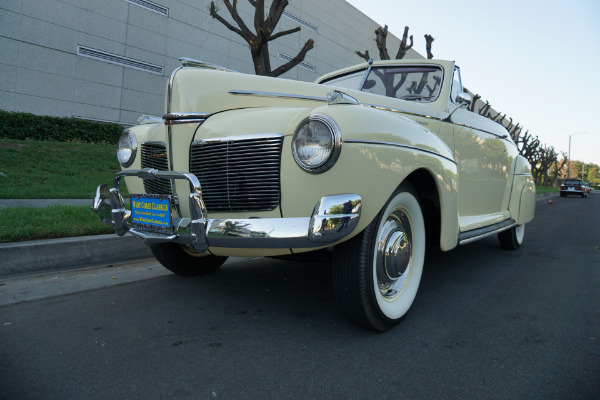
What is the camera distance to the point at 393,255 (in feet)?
7.54

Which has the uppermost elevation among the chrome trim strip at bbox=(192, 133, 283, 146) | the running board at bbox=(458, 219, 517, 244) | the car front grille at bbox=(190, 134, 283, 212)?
the chrome trim strip at bbox=(192, 133, 283, 146)

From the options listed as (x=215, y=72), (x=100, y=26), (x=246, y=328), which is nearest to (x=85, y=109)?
(x=100, y=26)

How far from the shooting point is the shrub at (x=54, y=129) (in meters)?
9.66

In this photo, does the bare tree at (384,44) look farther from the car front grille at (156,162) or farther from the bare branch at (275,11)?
the car front grille at (156,162)

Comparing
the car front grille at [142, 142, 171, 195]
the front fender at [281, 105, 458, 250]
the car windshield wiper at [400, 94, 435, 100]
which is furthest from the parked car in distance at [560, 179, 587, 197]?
the car front grille at [142, 142, 171, 195]

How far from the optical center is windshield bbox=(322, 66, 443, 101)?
3564 millimetres

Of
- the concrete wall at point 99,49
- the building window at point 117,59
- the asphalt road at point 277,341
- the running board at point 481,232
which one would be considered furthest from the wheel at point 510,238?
the building window at point 117,59

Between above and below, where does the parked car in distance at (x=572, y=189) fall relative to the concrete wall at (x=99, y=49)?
below

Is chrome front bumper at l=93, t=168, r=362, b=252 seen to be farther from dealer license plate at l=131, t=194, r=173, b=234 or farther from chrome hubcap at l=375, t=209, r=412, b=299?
chrome hubcap at l=375, t=209, r=412, b=299

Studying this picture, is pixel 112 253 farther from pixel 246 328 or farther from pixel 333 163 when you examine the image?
pixel 333 163

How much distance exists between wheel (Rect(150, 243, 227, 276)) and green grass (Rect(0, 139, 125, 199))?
367cm

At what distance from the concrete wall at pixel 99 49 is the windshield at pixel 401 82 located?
1121cm

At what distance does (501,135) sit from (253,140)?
330 cm

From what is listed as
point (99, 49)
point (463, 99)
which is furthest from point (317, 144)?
point (99, 49)
